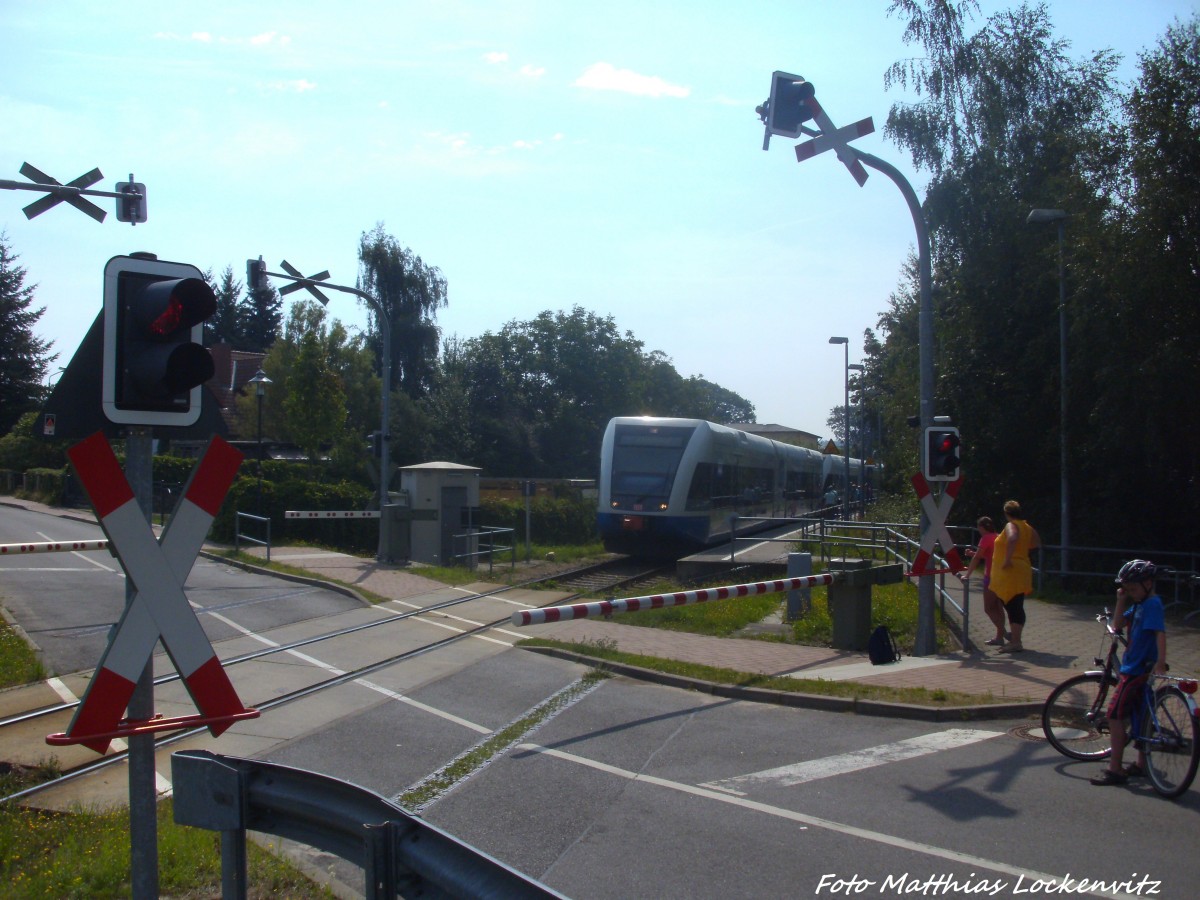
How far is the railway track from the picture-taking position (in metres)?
7.69

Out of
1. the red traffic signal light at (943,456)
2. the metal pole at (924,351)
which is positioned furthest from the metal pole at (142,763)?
the red traffic signal light at (943,456)

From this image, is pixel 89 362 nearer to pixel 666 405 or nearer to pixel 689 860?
pixel 689 860

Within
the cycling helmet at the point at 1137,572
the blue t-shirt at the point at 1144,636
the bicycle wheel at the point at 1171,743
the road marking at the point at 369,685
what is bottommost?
the road marking at the point at 369,685

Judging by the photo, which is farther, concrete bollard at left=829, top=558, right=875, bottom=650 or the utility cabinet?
the utility cabinet

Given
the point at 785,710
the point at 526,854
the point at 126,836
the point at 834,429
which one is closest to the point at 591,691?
the point at 785,710

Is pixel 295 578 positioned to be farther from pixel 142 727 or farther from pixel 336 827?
pixel 336 827

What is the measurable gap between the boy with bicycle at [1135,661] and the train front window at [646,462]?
16864 millimetres

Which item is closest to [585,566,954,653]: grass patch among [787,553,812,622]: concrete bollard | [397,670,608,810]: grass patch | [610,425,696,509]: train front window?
[787,553,812,622]: concrete bollard

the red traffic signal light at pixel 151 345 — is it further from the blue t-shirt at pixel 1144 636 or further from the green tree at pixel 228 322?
the green tree at pixel 228 322

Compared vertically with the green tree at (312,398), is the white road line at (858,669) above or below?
below

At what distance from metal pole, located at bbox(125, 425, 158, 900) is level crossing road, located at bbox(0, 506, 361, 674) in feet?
26.5

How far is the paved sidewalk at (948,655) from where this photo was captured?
10.1 metres

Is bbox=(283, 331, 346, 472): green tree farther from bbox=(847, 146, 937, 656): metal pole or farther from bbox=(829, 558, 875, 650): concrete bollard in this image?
bbox=(847, 146, 937, 656): metal pole

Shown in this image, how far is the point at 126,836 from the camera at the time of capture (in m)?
5.31
